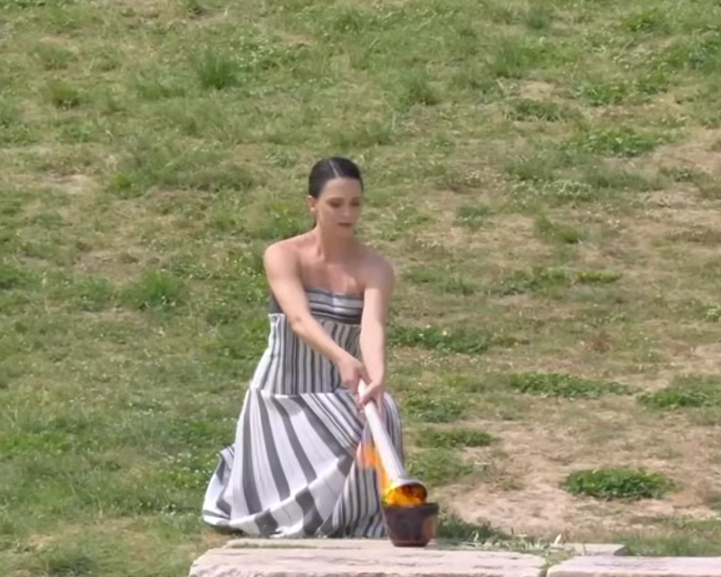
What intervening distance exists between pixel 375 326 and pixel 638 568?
185cm

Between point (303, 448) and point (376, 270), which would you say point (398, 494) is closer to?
point (303, 448)

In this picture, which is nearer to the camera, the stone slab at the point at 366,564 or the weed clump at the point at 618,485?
the stone slab at the point at 366,564

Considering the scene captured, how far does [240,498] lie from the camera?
21.6 ft

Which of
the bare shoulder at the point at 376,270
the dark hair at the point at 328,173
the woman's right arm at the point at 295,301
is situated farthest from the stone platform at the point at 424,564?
the dark hair at the point at 328,173

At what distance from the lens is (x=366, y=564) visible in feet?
16.5

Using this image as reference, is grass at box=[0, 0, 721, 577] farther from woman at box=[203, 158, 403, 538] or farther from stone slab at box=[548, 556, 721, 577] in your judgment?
stone slab at box=[548, 556, 721, 577]

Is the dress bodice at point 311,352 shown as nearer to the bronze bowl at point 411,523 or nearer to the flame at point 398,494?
the flame at point 398,494

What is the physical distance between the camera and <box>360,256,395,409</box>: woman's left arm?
20.7 ft

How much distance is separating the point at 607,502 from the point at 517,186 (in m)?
4.48

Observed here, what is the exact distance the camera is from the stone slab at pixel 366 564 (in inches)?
194

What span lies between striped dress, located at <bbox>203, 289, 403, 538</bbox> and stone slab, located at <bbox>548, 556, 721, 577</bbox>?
1.42m

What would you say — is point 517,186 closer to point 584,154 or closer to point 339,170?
point 584,154

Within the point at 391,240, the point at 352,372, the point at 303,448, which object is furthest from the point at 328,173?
the point at 391,240

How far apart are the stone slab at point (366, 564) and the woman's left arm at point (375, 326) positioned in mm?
966
